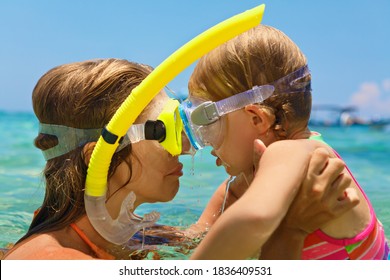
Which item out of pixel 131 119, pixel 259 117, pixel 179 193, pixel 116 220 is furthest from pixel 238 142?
pixel 179 193

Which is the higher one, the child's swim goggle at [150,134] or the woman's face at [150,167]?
the child's swim goggle at [150,134]

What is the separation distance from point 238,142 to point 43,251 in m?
1.12

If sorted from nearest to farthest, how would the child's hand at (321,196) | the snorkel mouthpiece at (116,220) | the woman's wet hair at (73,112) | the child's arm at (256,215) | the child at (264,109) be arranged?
1. the child's arm at (256,215)
2. the child's hand at (321,196)
3. the child at (264,109)
4. the snorkel mouthpiece at (116,220)
5. the woman's wet hair at (73,112)

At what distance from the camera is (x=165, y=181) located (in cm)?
333

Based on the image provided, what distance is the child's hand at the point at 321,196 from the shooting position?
2.43m

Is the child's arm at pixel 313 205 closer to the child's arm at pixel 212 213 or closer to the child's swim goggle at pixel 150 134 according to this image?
the child's swim goggle at pixel 150 134

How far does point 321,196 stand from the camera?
246 centimetres

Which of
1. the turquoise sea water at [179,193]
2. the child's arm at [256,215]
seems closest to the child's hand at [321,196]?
the child's arm at [256,215]

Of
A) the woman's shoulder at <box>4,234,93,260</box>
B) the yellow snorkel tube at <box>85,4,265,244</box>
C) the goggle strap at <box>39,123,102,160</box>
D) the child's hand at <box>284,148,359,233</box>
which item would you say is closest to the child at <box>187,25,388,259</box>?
the child's hand at <box>284,148,359,233</box>

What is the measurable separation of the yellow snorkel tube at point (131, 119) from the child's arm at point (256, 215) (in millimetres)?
593

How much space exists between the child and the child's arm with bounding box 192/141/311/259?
0.48m

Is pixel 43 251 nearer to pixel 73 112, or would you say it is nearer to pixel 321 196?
pixel 73 112

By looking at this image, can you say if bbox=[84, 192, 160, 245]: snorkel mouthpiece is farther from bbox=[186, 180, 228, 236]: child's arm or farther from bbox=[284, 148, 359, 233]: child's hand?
bbox=[284, 148, 359, 233]: child's hand

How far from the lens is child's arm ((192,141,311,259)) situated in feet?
6.97
